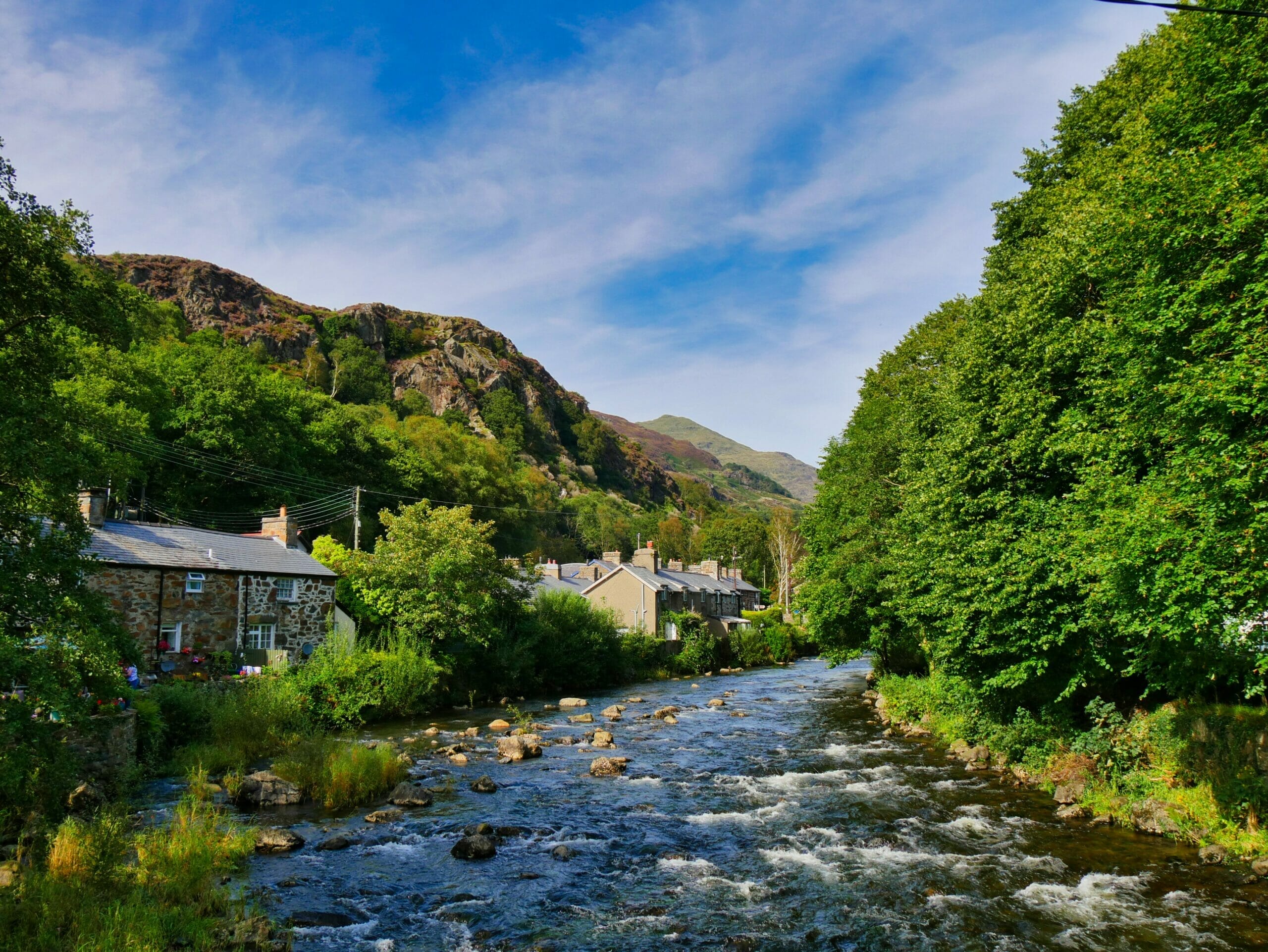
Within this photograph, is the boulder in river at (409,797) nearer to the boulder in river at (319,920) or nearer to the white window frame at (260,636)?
the boulder in river at (319,920)

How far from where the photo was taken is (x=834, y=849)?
14.6 m

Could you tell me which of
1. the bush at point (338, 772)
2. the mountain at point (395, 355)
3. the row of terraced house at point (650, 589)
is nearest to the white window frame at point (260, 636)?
the bush at point (338, 772)

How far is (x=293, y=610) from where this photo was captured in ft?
107

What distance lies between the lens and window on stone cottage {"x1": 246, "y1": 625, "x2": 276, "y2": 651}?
101ft

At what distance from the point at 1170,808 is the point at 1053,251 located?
13.1 meters

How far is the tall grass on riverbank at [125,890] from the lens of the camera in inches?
324

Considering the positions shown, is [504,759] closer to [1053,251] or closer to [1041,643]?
[1041,643]

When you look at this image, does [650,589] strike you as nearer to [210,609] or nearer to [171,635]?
[210,609]

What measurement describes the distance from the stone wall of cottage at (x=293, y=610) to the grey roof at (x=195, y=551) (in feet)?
1.53

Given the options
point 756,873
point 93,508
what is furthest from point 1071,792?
point 93,508

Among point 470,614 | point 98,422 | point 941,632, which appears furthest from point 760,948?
point 470,614

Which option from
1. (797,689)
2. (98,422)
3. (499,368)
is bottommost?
(797,689)

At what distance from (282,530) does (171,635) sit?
959cm

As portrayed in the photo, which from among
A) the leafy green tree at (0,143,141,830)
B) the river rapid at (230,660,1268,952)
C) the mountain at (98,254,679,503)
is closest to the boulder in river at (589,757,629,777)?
the river rapid at (230,660,1268,952)
